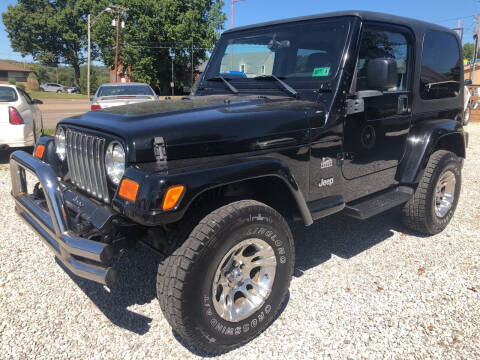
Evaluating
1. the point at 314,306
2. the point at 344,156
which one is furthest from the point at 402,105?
the point at 314,306

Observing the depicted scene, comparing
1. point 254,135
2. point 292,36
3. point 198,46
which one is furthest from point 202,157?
point 198,46

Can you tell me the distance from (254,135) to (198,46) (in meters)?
39.9

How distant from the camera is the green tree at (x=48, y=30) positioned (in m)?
55.6

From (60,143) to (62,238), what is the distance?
1.11 m

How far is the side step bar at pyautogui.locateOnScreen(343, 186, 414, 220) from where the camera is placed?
320 centimetres

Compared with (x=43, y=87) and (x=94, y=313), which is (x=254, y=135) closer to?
(x=94, y=313)

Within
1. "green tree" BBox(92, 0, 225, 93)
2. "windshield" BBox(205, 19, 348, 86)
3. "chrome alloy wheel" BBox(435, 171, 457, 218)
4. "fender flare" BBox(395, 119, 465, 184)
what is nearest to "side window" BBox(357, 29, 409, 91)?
"windshield" BBox(205, 19, 348, 86)

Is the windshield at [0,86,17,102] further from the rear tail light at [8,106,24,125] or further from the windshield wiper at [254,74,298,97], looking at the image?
the windshield wiper at [254,74,298,97]

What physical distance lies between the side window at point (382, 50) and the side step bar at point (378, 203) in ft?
3.23

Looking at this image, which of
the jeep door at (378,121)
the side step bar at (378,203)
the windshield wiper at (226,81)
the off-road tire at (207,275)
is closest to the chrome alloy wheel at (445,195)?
the side step bar at (378,203)

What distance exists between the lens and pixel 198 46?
39.7 meters

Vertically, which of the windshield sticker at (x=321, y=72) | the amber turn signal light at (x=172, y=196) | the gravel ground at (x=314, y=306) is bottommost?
the gravel ground at (x=314, y=306)

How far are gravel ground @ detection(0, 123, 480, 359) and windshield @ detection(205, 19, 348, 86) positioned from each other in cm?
175

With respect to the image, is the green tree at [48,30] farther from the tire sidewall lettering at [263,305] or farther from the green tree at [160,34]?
the tire sidewall lettering at [263,305]
